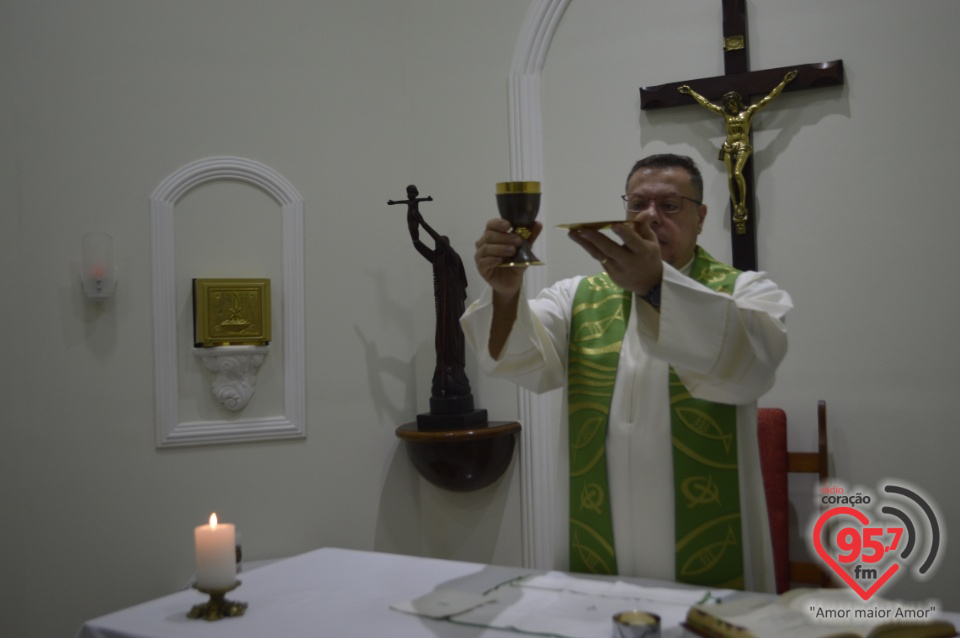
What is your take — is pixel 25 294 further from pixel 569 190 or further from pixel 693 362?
pixel 693 362

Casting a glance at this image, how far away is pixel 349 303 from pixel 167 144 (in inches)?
45.4

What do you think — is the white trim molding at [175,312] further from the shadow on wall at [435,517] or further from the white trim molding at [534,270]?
the white trim molding at [534,270]

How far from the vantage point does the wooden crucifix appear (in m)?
4.13

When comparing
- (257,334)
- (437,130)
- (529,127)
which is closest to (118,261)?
(257,334)

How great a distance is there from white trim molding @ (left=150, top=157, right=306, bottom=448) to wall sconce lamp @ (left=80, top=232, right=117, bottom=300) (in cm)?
22

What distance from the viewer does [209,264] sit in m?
4.46

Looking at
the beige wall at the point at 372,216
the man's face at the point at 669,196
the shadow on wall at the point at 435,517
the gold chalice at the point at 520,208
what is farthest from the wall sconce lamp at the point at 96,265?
the gold chalice at the point at 520,208

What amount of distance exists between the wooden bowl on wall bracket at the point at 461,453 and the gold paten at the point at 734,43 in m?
2.03

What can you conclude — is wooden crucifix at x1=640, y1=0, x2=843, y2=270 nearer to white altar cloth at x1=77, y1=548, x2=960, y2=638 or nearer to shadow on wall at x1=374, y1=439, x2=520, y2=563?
shadow on wall at x1=374, y1=439, x2=520, y2=563

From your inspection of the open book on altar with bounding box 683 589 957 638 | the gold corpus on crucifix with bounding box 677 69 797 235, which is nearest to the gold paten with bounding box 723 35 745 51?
the gold corpus on crucifix with bounding box 677 69 797 235

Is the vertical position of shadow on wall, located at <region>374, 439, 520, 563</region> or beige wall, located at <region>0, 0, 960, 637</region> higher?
beige wall, located at <region>0, 0, 960, 637</region>

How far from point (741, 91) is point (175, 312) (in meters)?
2.77

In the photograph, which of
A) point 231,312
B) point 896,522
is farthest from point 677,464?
point 231,312

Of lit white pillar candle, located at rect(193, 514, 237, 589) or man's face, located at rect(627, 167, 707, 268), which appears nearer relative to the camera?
lit white pillar candle, located at rect(193, 514, 237, 589)
